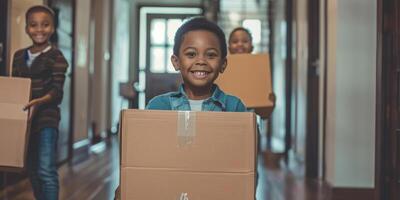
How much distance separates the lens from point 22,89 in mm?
2170

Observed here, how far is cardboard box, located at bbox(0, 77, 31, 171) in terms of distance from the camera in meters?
2.13

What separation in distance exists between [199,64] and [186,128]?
1.11 feet

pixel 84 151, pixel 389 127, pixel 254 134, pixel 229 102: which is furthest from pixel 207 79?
pixel 84 151

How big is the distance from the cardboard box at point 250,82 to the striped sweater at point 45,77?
0.69 metres

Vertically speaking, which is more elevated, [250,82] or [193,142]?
[250,82]

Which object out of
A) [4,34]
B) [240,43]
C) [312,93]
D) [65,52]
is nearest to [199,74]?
[240,43]

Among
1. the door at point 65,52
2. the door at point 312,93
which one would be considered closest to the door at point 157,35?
the door at point 65,52

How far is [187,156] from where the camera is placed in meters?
1.25

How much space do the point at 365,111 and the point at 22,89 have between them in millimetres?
2271

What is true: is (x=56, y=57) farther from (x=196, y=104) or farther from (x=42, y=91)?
(x=196, y=104)

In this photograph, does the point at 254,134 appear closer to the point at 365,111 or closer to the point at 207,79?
the point at 207,79

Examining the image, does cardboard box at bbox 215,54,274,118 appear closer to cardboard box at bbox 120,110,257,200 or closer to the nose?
the nose

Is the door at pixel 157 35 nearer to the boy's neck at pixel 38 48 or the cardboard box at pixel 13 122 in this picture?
the boy's neck at pixel 38 48

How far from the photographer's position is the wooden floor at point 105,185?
3.61 metres
